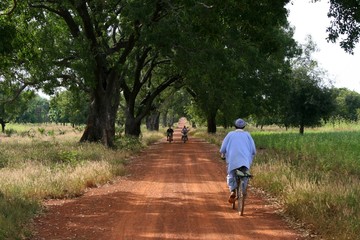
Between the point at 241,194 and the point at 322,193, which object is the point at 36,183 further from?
the point at 322,193

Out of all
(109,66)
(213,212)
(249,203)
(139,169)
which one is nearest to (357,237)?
(213,212)

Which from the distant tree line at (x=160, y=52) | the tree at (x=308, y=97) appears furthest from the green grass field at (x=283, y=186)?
the tree at (x=308, y=97)

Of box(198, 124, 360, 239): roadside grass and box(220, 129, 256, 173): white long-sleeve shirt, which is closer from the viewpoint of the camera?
box(198, 124, 360, 239): roadside grass

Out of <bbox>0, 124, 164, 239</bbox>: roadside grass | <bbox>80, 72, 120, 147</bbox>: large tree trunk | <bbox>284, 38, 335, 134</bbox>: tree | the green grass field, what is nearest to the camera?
the green grass field

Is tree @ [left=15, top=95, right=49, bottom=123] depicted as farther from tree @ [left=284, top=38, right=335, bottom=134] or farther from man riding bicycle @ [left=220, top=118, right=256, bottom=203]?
man riding bicycle @ [left=220, top=118, right=256, bottom=203]

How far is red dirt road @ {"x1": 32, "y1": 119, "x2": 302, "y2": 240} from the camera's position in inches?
283

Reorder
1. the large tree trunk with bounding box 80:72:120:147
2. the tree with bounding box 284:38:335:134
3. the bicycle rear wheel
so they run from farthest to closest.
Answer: the tree with bounding box 284:38:335:134 → the large tree trunk with bounding box 80:72:120:147 → the bicycle rear wheel

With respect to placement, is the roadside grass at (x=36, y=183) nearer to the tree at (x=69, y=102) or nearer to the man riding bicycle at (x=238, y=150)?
the man riding bicycle at (x=238, y=150)

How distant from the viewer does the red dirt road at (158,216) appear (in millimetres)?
7195

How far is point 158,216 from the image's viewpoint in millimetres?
8562

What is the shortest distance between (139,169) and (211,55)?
319 inches

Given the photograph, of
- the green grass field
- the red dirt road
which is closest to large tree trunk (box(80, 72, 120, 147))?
the green grass field

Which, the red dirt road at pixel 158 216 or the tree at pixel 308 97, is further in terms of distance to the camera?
the tree at pixel 308 97

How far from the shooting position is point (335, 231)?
6625 mm
